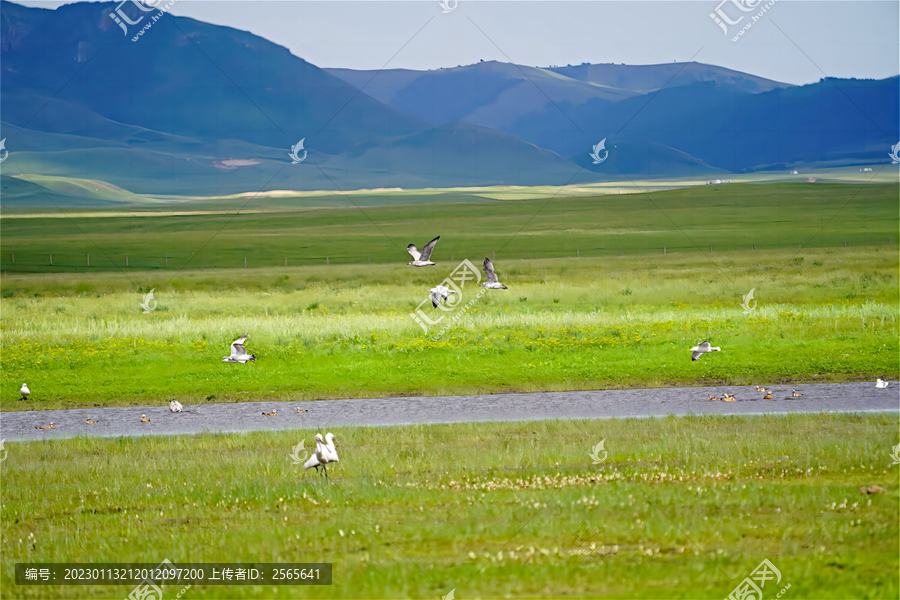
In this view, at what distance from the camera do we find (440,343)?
27.2m

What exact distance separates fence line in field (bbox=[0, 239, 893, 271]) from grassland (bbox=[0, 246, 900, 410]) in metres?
48.0

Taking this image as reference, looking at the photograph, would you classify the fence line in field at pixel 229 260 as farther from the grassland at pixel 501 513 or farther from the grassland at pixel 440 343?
the grassland at pixel 501 513

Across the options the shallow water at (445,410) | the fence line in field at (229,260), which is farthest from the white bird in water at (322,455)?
the fence line in field at (229,260)

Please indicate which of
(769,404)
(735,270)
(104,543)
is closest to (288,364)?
(769,404)

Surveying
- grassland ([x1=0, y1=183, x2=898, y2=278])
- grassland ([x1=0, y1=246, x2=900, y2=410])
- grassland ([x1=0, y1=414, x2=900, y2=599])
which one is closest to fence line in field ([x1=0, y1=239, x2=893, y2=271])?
grassland ([x1=0, y1=183, x2=898, y2=278])

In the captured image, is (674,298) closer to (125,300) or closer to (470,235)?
(125,300)

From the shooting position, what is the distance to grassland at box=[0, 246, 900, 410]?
23.6m

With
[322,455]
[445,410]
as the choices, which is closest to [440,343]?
[445,410]

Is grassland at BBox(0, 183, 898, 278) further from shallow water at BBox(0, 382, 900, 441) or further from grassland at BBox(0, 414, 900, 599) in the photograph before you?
grassland at BBox(0, 414, 900, 599)

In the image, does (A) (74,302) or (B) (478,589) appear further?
(A) (74,302)

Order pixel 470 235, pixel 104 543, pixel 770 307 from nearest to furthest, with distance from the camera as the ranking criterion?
pixel 104 543 < pixel 770 307 < pixel 470 235

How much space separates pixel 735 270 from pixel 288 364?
38203 mm

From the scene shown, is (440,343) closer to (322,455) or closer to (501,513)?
(322,455)

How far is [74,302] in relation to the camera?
42844mm
